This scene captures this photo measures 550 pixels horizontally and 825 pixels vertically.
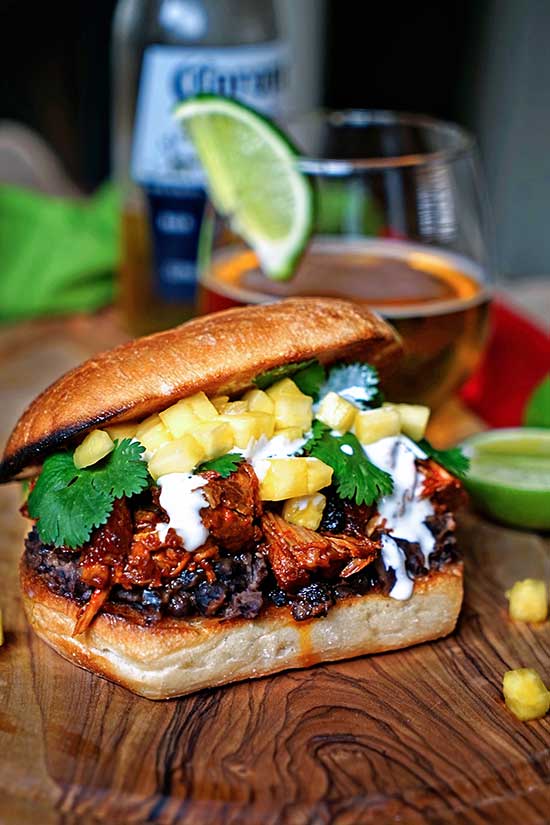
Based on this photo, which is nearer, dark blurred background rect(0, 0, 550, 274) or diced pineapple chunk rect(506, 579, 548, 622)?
diced pineapple chunk rect(506, 579, 548, 622)

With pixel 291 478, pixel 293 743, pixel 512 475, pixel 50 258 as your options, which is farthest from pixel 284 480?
pixel 50 258

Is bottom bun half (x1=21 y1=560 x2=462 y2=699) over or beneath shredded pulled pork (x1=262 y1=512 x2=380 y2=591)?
beneath

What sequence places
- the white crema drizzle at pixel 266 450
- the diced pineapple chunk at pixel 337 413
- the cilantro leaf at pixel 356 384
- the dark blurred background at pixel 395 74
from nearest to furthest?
1. the white crema drizzle at pixel 266 450
2. the diced pineapple chunk at pixel 337 413
3. the cilantro leaf at pixel 356 384
4. the dark blurred background at pixel 395 74

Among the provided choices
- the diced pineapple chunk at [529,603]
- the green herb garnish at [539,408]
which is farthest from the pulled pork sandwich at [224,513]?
the green herb garnish at [539,408]

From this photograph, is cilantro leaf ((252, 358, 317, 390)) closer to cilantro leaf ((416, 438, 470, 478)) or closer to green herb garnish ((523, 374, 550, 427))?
cilantro leaf ((416, 438, 470, 478))

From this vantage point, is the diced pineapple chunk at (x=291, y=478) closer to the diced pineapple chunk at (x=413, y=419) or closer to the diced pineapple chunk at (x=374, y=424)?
the diced pineapple chunk at (x=374, y=424)

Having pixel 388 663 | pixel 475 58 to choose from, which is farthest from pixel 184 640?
pixel 475 58

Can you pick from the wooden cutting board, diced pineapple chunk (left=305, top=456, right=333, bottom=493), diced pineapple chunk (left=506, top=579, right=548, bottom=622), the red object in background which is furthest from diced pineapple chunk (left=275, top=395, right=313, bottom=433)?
the red object in background
